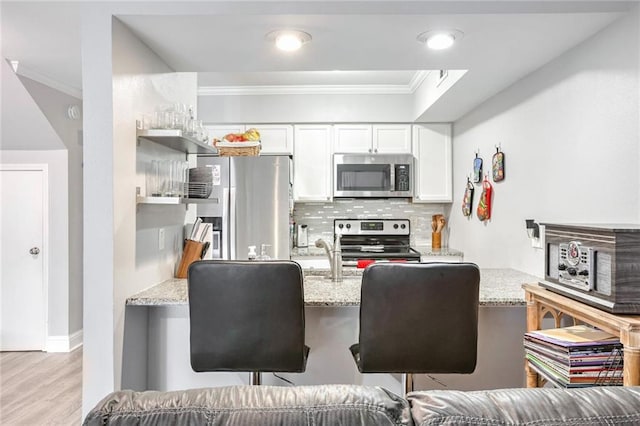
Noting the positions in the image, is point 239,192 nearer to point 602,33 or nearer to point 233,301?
point 233,301

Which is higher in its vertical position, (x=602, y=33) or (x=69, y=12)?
(x=69, y=12)

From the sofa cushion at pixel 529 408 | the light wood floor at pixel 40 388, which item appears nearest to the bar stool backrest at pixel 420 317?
the sofa cushion at pixel 529 408

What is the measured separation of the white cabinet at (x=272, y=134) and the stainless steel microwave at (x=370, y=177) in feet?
1.93

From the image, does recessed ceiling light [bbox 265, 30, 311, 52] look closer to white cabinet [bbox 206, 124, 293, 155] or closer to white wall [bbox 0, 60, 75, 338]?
white cabinet [bbox 206, 124, 293, 155]

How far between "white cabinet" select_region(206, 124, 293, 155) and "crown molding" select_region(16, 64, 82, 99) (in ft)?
3.94

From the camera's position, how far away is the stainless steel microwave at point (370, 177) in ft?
13.6

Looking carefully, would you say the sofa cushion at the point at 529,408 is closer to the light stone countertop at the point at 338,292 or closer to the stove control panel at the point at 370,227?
A: the light stone countertop at the point at 338,292

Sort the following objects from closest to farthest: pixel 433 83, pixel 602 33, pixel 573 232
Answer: pixel 573 232, pixel 602 33, pixel 433 83

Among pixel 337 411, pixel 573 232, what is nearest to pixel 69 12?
pixel 337 411

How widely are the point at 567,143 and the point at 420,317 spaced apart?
1298mm

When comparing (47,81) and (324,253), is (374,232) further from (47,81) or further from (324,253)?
(47,81)

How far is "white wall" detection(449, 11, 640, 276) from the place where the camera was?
5.78 feet

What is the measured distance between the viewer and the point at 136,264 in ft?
6.70

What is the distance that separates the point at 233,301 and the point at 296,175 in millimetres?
2748
